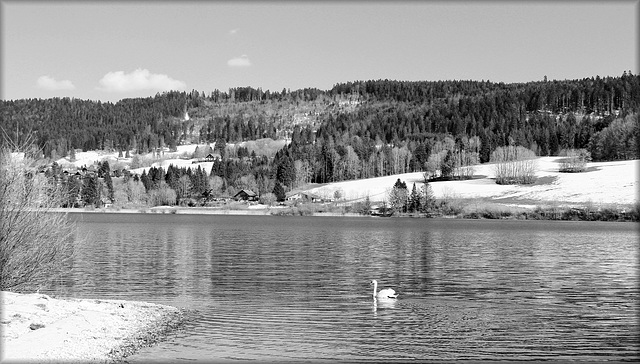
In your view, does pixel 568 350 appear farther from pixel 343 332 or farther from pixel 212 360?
pixel 212 360

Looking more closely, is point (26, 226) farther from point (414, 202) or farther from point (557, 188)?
→ point (557, 188)

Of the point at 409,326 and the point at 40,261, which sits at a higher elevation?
the point at 40,261

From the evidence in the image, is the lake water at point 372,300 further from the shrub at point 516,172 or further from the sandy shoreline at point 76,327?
the shrub at point 516,172

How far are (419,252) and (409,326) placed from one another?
114 ft

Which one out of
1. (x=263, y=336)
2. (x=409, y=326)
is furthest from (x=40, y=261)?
(x=409, y=326)

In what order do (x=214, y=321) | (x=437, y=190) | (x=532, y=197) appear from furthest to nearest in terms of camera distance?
(x=437, y=190)
(x=532, y=197)
(x=214, y=321)

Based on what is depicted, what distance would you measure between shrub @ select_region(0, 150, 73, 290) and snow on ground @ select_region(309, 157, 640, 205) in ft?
437

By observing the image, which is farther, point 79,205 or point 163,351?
point 79,205

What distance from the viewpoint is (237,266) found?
46.0 m

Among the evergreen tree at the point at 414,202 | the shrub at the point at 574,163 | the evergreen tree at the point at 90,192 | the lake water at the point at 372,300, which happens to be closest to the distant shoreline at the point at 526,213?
the evergreen tree at the point at 414,202

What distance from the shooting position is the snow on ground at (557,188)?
147500mm

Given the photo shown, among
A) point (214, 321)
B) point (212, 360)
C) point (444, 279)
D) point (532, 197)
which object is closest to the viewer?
point (212, 360)

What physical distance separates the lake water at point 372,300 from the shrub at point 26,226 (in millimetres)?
5123

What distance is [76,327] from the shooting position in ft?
68.8
